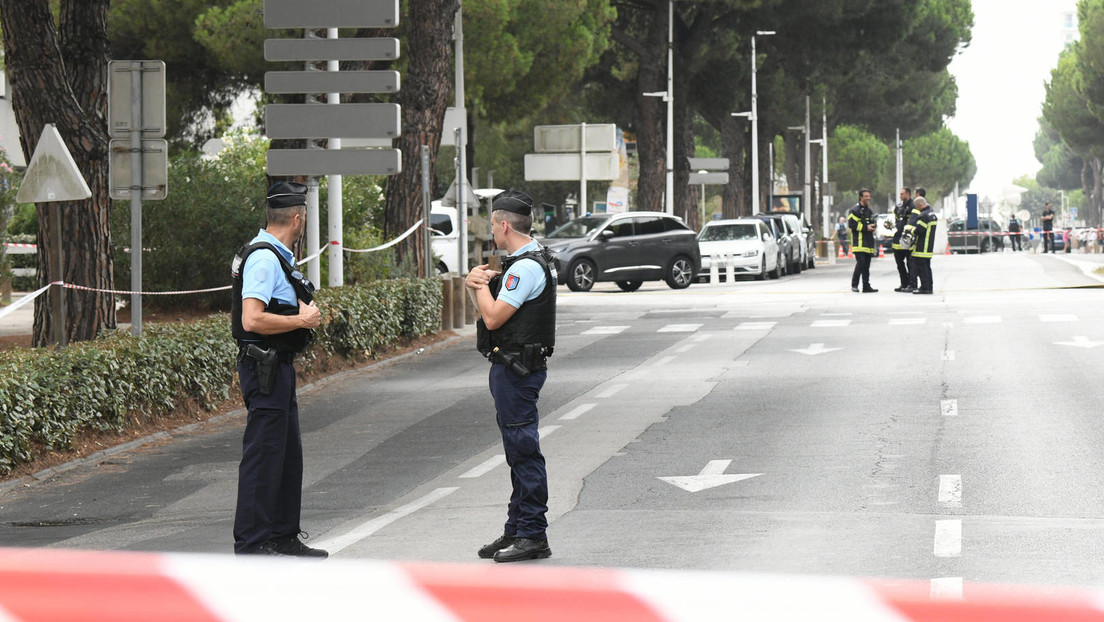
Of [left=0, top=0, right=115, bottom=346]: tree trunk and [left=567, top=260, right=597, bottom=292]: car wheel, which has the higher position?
[left=0, top=0, right=115, bottom=346]: tree trunk

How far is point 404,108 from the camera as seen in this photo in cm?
2634

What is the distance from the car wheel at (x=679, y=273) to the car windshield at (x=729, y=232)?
13.8ft

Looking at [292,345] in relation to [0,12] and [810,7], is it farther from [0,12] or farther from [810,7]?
[810,7]

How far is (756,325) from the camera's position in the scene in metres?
24.0

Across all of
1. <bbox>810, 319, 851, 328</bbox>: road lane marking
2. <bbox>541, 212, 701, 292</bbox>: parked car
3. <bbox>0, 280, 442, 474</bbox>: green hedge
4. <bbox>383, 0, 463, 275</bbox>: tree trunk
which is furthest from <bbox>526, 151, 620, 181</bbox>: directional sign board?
<bbox>0, 280, 442, 474</bbox>: green hedge

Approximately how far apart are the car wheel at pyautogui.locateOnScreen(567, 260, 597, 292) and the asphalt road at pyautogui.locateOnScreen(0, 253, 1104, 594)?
14.7 m

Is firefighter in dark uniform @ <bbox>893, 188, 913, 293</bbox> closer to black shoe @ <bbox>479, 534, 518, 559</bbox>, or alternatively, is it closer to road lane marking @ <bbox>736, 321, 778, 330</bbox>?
road lane marking @ <bbox>736, 321, 778, 330</bbox>

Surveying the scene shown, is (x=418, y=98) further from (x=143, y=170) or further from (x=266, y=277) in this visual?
(x=266, y=277)

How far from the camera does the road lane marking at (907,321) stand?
2322 centimetres

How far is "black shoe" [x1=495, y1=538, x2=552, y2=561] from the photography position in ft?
25.2

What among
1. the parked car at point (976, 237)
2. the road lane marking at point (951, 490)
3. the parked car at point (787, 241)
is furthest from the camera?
the parked car at point (976, 237)

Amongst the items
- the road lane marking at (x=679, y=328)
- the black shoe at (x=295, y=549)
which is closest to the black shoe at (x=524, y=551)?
the black shoe at (x=295, y=549)

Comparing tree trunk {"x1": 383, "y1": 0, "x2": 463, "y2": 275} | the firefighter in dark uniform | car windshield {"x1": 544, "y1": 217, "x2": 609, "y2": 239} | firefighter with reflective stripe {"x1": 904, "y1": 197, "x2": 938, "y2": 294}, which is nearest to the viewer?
tree trunk {"x1": 383, "y1": 0, "x2": 463, "y2": 275}

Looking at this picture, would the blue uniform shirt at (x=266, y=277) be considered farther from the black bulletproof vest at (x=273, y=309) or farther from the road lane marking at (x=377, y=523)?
the road lane marking at (x=377, y=523)
